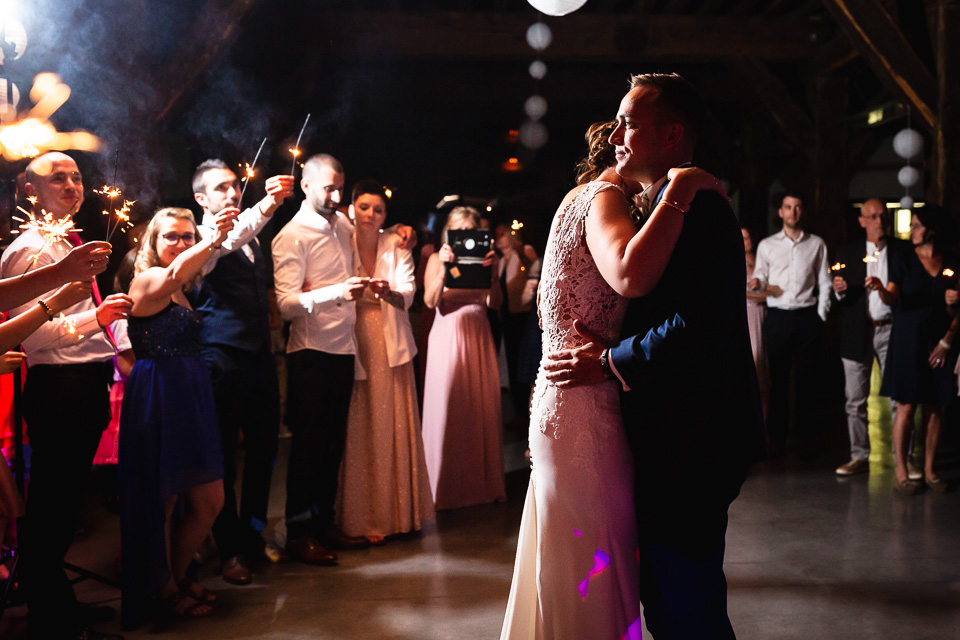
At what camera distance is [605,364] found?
5.79 feet

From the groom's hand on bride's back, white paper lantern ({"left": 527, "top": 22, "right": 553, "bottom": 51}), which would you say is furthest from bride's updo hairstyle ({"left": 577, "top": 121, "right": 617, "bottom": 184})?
white paper lantern ({"left": 527, "top": 22, "right": 553, "bottom": 51})

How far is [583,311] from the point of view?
6.00ft

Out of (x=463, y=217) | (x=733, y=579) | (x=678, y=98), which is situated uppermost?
(x=463, y=217)

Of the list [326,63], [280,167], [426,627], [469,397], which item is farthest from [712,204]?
[280,167]

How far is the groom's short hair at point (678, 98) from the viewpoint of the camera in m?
1.74

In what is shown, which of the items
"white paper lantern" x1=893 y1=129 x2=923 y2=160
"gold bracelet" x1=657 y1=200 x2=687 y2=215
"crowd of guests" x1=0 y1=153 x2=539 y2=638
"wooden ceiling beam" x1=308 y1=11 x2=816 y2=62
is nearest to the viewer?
"gold bracelet" x1=657 y1=200 x2=687 y2=215

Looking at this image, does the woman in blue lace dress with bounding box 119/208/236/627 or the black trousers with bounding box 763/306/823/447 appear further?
the black trousers with bounding box 763/306/823/447

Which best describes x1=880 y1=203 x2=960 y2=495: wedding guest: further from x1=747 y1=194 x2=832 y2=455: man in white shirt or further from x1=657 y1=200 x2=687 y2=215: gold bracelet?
x1=657 y1=200 x2=687 y2=215: gold bracelet

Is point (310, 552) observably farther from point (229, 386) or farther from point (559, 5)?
point (559, 5)

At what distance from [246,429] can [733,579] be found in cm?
204

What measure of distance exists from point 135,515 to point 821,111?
293 inches

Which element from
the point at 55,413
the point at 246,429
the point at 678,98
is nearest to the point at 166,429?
the point at 55,413

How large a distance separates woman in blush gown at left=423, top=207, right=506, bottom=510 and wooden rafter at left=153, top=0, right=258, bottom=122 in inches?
76.6

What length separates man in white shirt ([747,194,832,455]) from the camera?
5383 millimetres
